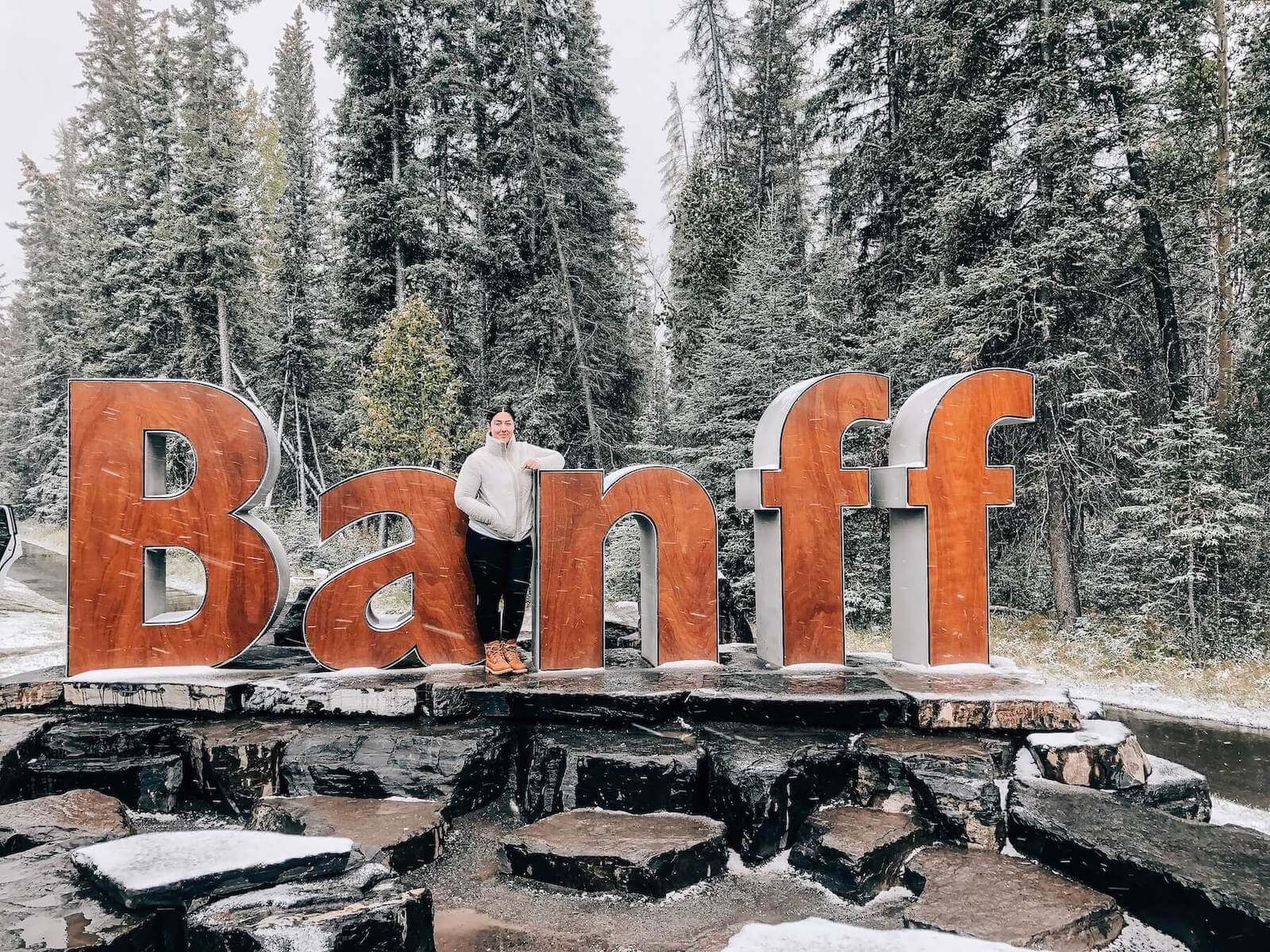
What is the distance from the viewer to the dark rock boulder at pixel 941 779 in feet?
11.6

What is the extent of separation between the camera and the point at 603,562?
15.4ft

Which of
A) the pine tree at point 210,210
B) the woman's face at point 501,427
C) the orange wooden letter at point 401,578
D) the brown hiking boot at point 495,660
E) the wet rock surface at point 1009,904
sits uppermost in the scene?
the pine tree at point 210,210

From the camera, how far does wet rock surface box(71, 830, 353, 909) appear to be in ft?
8.54

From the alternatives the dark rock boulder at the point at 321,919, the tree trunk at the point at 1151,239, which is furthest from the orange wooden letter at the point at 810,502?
the tree trunk at the point at 1151,239

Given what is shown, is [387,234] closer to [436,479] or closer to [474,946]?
[436,479]

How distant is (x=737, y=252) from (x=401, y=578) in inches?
576

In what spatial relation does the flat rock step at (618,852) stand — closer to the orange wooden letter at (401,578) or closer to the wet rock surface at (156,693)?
the orange wooden letter at (401,578)

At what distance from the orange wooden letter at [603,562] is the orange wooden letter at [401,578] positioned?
1.79 ft

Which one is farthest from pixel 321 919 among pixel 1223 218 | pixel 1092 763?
pixel 1223 218

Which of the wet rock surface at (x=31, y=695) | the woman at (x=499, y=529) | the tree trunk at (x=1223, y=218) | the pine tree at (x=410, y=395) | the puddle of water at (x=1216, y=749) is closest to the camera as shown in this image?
the wet rock surface at (x=31, y=695)

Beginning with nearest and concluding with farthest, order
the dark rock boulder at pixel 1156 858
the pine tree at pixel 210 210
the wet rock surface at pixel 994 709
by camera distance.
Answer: the dark rock boulder at pixel 1156 858 < the wet rock surface at pixel 994 709 < the pine tree at pixel 210 210

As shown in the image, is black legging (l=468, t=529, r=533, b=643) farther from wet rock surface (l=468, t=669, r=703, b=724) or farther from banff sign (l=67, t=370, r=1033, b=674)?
wet rock surface (l=468, t=669, r=703, b=724)

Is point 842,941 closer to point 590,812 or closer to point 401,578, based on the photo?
point 590,812

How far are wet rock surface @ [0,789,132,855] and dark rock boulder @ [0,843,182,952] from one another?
52cm
